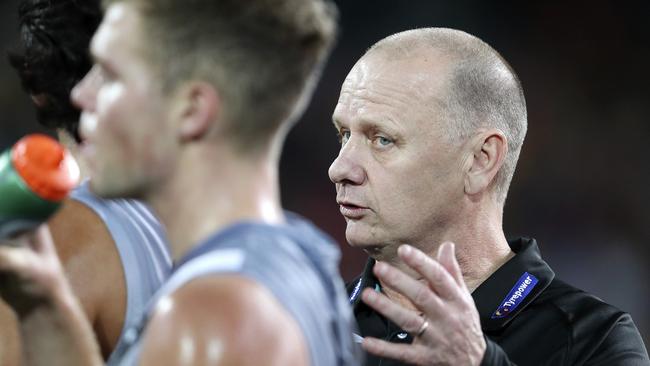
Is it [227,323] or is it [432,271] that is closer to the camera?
[227,323]

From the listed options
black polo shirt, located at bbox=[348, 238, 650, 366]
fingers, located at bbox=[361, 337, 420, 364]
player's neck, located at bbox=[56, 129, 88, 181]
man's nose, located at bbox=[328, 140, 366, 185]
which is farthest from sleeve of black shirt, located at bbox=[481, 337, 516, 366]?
player's neck, located at bbox=[56, 129, 88, 181]

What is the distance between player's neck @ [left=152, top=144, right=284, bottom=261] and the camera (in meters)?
1.59

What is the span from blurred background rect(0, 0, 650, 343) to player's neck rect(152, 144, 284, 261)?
513 centimetres

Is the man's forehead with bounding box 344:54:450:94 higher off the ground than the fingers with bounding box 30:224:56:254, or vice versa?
the fingers with bounding box 30:224:56:254

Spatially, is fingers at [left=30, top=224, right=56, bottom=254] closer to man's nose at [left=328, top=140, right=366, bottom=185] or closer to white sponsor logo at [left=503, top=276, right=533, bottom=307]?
man's nose at [left=328, top=140, right=366, bottom=185]

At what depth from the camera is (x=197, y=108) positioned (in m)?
1.58

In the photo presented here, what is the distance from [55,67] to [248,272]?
3.40 ft

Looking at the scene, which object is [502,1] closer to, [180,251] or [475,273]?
[475,273]

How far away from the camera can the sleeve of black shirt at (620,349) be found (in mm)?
2740

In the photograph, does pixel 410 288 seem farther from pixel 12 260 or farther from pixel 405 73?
pixel 405 73

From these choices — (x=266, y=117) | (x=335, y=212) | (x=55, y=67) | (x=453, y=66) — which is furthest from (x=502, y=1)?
(x=266, y=117)

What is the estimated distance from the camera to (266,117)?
162 centimetres

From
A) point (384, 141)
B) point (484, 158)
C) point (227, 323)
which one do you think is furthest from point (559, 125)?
point (227, 323)

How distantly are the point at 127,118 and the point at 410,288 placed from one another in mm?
796
